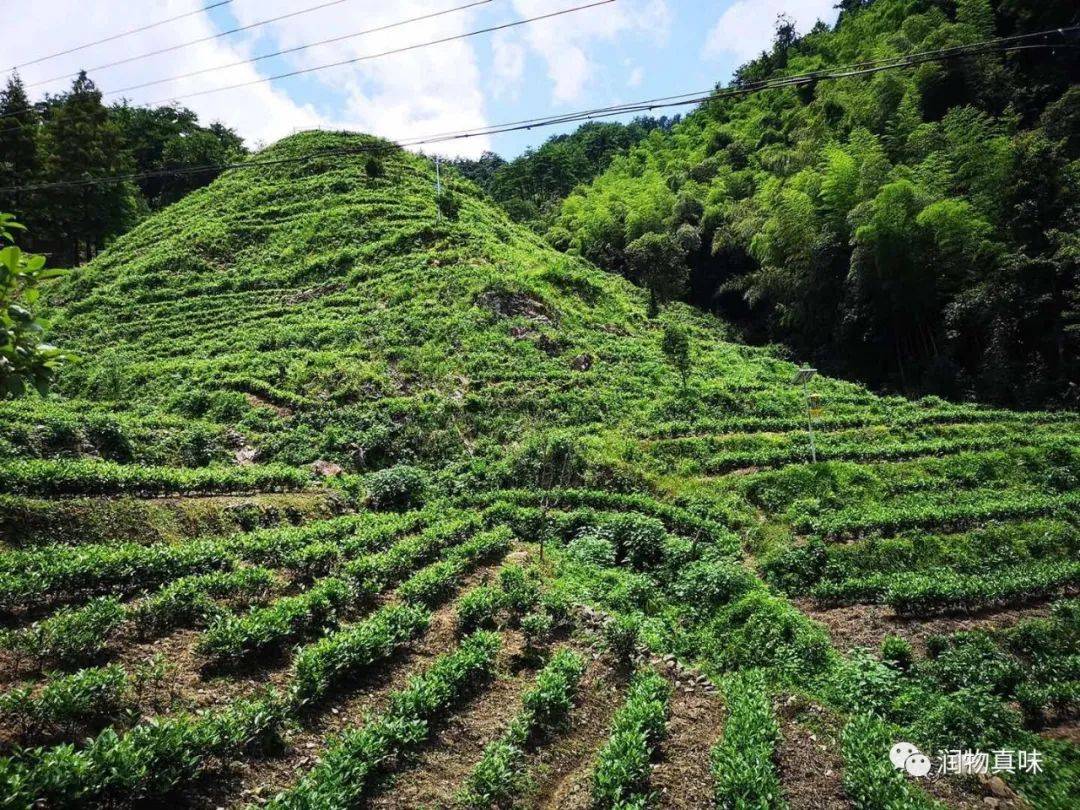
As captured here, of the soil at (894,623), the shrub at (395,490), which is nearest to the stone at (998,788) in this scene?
the soil at (894,623)

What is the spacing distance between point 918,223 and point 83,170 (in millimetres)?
56751

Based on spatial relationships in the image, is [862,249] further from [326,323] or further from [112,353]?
[112,353]

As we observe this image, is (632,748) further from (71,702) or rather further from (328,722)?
(71,702)

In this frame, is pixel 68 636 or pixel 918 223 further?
pixel 918 223

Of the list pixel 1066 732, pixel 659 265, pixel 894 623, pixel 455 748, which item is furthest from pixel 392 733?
pixel 659 265

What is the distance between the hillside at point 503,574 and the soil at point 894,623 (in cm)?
9

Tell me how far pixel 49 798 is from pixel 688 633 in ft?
33.9

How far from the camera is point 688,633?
1169cm

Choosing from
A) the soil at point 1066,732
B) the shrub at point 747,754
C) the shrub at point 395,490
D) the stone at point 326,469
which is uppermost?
the stone at point 326,469

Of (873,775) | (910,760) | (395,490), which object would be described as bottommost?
(910,760)

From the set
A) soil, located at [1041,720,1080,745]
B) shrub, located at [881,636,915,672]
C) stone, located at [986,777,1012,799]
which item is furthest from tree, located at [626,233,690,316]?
stone, located at [986,777,1012,799]

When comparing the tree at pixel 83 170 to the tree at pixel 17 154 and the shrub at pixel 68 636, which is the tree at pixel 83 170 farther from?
the shrub at pixel 68 636

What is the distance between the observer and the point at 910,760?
748 cm

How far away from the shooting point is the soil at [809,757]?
23.1ft
